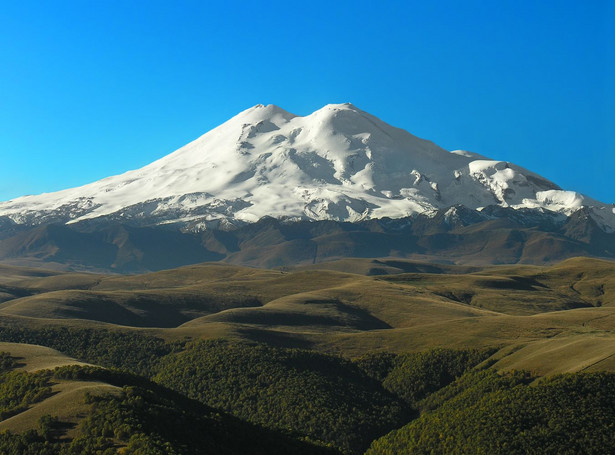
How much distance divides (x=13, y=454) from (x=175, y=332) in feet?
341

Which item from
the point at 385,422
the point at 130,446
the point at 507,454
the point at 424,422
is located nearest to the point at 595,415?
the point at 507,454

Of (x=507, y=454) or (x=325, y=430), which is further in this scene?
(x=325, y=430)

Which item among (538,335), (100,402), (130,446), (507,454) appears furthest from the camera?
(538,335)

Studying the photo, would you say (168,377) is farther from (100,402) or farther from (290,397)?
(100,402)

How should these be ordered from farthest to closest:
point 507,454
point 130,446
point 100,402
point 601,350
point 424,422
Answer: point 601,350, point 424,422, point 507,454, point 100,402, point 130,446

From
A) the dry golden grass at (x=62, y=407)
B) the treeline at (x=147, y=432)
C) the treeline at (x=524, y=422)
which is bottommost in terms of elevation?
the treeline at (x=524, y=422)

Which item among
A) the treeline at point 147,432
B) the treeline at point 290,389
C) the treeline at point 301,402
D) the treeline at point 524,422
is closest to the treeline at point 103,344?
the treeline at point 301,402

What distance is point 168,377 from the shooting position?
158500 mm

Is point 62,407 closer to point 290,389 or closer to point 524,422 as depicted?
point 290,389

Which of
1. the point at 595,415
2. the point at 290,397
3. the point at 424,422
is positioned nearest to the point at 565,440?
the point at 595,415

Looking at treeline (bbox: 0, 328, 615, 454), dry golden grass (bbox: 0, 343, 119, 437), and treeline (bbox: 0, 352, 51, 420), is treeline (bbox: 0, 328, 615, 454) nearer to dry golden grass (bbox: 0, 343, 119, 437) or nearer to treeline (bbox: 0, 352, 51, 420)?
treeline (bbox: 0, 352, 51, 420)

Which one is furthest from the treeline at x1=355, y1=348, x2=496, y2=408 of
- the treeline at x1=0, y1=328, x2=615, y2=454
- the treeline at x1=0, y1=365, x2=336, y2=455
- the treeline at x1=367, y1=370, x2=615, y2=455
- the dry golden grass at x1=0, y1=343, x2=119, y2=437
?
the dry golden grass at x1=0, y1=343, x2=119, y2=437

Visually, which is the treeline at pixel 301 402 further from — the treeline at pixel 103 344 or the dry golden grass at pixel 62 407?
the dry golden grass at pixel 62 407

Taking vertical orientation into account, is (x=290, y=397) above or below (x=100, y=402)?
below
